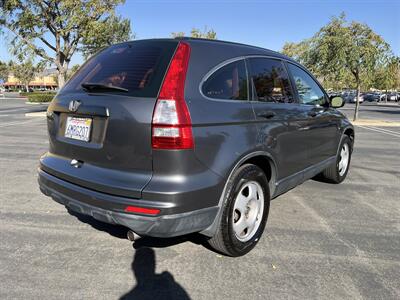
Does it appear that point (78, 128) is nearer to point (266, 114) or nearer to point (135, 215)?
point (135, 215)

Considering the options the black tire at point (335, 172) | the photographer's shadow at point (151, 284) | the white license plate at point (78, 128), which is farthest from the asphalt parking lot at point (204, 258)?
the white license plate at point (78, 128)

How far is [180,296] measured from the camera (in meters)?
2.67

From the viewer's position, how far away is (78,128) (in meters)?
3.03

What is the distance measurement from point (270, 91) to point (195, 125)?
1.29 metres

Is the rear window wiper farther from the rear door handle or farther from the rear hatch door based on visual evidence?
the rear door handle

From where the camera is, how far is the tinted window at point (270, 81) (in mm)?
3439

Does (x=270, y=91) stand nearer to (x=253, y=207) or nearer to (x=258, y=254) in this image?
(x=253, y=207)

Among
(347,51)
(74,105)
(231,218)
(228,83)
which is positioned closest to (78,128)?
(74,105)

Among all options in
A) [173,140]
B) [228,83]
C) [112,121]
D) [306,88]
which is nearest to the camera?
[173,140]

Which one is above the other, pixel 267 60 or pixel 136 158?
pixel 267 60

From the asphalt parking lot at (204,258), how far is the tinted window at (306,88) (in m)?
1.35

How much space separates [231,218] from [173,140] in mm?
930

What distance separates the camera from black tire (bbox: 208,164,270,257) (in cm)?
297

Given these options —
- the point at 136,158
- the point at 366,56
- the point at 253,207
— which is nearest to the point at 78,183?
the point at 136,158
